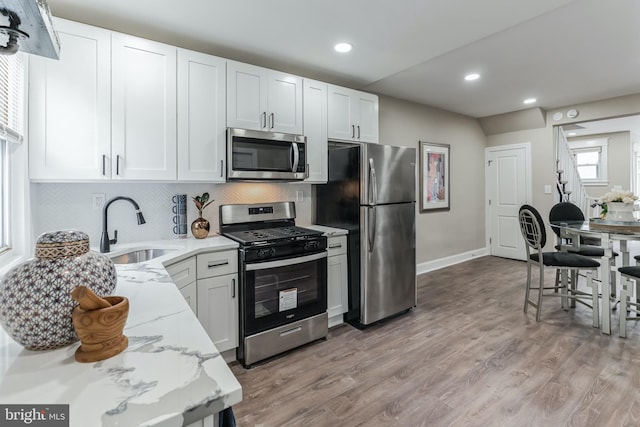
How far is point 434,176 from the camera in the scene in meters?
5.00

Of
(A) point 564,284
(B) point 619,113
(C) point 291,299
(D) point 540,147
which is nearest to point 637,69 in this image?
(B) point 619,113

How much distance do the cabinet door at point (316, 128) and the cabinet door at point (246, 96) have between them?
0.44m

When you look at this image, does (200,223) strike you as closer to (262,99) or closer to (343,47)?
(262,99)

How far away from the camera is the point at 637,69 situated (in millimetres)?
3414

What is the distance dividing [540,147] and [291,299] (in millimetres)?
4992

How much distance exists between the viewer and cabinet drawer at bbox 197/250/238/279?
2.23 metres

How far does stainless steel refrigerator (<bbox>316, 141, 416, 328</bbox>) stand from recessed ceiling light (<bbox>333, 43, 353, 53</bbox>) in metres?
0.84

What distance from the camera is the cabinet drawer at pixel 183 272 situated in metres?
1.98

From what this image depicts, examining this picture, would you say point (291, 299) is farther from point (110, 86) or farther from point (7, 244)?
point (110, 86)

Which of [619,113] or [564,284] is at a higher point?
[619,113]

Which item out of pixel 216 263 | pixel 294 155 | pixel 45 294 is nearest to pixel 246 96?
pixel 294 155

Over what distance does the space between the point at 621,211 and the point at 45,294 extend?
439cm

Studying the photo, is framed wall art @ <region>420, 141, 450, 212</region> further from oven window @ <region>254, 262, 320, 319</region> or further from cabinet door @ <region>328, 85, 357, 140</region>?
oven window @ <region>254, 262, 320, 319</region>

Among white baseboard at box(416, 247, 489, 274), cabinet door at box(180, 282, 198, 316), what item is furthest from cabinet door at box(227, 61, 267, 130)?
white baseboard at box(416, 247, 489, 274)
